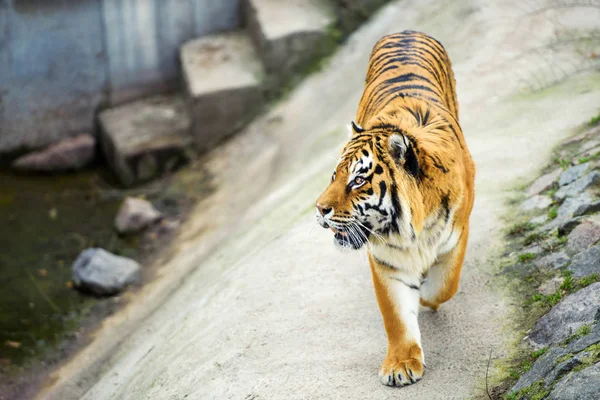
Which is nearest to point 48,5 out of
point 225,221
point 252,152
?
point 252,152

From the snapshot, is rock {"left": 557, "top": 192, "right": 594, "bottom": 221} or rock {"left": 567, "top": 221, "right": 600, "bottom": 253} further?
rock {"left": 557, "top": 192, "right": 594, "bottom": 221}

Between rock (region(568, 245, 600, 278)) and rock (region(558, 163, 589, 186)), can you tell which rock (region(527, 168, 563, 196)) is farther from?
rock (region(568, 245, 600, 278))

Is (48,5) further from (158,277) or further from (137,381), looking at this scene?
(137,381)

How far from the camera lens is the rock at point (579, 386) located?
8.45ft

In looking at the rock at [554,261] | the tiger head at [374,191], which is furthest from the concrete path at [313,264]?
the tiger head at [374,191]

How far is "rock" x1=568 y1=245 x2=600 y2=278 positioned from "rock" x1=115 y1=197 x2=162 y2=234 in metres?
4.49

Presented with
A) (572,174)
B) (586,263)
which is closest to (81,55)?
(572,174)

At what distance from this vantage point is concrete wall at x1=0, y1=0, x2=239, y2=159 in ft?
26.1

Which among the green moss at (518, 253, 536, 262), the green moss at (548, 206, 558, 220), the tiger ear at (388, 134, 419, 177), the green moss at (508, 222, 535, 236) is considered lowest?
the green moss at (508, 222, 535, 236)

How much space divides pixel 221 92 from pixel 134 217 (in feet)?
5.21

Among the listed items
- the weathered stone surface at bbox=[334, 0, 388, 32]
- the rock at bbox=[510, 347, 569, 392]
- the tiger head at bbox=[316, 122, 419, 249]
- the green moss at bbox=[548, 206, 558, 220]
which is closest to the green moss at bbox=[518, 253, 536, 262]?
the green moss at bbox=[548, 206, 558, 220]

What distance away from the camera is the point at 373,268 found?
3.27 m

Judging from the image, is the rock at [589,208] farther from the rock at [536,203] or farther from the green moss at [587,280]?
the green moss at [587,280]

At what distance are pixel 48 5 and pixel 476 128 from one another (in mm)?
4815
